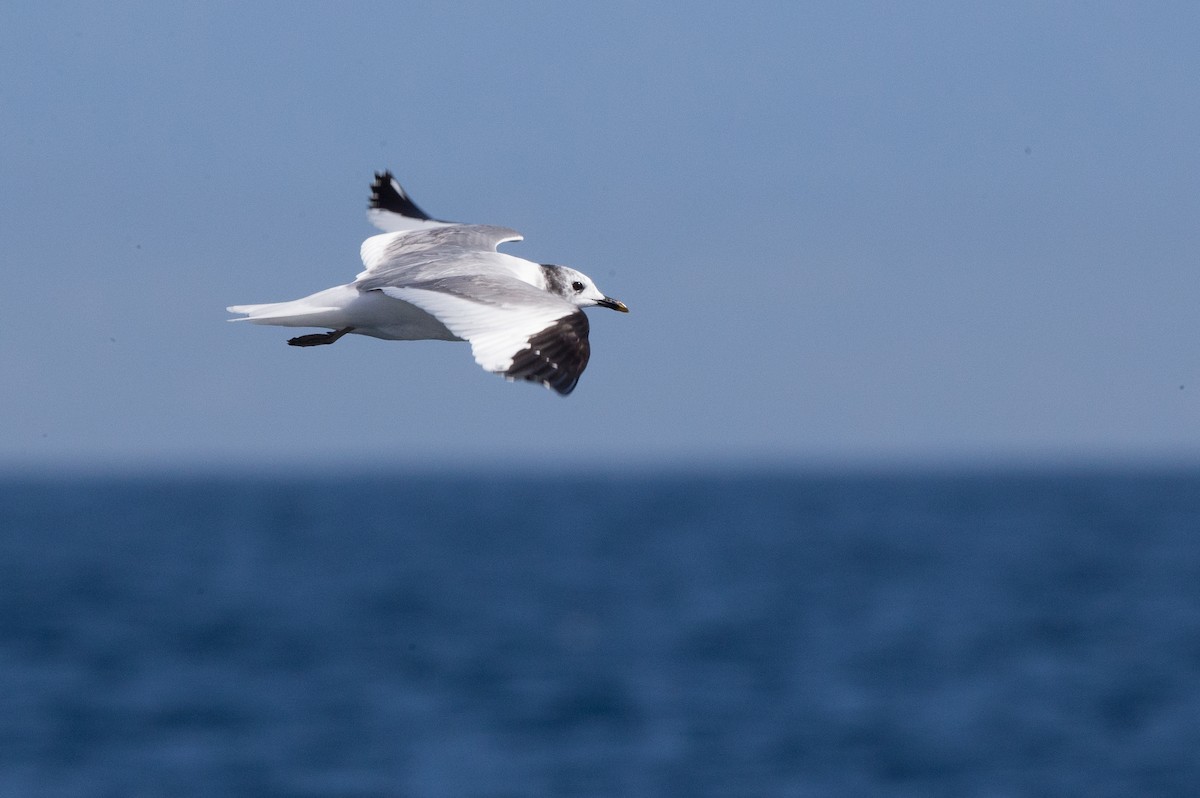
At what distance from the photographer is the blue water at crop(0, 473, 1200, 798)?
55.3 metres

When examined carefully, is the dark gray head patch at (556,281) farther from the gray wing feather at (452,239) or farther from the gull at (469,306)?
the gray wing feather at (452,239)

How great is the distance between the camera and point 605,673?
2918 inches

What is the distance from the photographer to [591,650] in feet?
267

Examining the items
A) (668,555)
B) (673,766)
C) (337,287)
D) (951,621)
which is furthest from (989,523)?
(337,287)

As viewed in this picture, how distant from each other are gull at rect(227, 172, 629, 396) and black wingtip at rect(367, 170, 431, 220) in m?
1.33

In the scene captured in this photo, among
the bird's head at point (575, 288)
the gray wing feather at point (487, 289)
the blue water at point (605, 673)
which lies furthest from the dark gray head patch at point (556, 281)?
the blue water at point (605, 673)

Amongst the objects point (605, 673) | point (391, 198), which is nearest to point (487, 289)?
point (391, 198)

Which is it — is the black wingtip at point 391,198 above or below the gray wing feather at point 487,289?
above

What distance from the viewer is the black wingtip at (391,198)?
16.2 metres

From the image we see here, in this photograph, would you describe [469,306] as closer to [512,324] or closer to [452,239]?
[512,324]

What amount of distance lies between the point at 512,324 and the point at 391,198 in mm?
5690

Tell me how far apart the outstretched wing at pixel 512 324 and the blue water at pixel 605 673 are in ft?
137

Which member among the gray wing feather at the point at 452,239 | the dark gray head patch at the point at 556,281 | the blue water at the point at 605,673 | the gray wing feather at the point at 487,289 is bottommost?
the blue water at the point at 605,673

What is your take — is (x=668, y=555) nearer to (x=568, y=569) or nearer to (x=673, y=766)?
(x=568, y=569)
